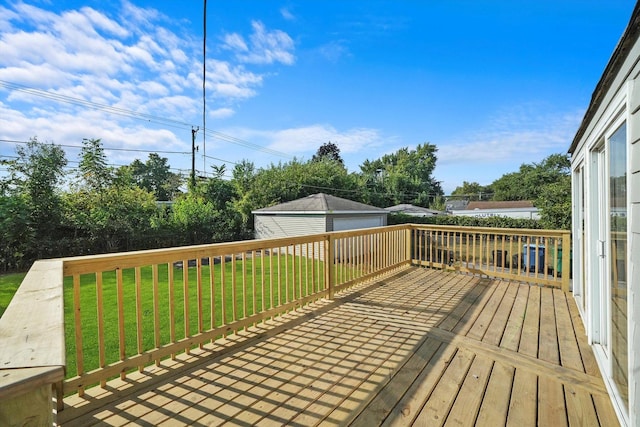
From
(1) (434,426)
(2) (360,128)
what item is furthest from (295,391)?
(2) (360,128)

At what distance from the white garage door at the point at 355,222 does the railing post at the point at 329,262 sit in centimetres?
805

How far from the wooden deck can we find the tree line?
436 inches

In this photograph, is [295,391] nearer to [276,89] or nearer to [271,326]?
[271,326]

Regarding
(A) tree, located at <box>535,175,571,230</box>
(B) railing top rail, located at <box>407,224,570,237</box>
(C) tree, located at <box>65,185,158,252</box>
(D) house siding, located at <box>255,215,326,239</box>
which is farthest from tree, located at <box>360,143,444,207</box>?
(B) railing top rail, located at <box>407,224,570,237</box>

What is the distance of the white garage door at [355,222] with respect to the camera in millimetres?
12334

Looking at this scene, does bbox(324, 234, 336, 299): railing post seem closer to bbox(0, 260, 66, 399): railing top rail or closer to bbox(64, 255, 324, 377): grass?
bbox(64, 255, 324, 377): grass

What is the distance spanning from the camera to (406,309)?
12.1 ft

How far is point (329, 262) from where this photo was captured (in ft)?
13.2

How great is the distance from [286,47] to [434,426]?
8285 millimetres

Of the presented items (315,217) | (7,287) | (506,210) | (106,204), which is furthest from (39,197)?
(506,210)

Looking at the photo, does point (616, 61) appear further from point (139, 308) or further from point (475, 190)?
point (475, 190)

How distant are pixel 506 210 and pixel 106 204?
27.2 meters

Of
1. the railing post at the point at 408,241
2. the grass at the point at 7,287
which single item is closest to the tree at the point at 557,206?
the railing post at the point at 408,241

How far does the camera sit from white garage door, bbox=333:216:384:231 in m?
12.3
